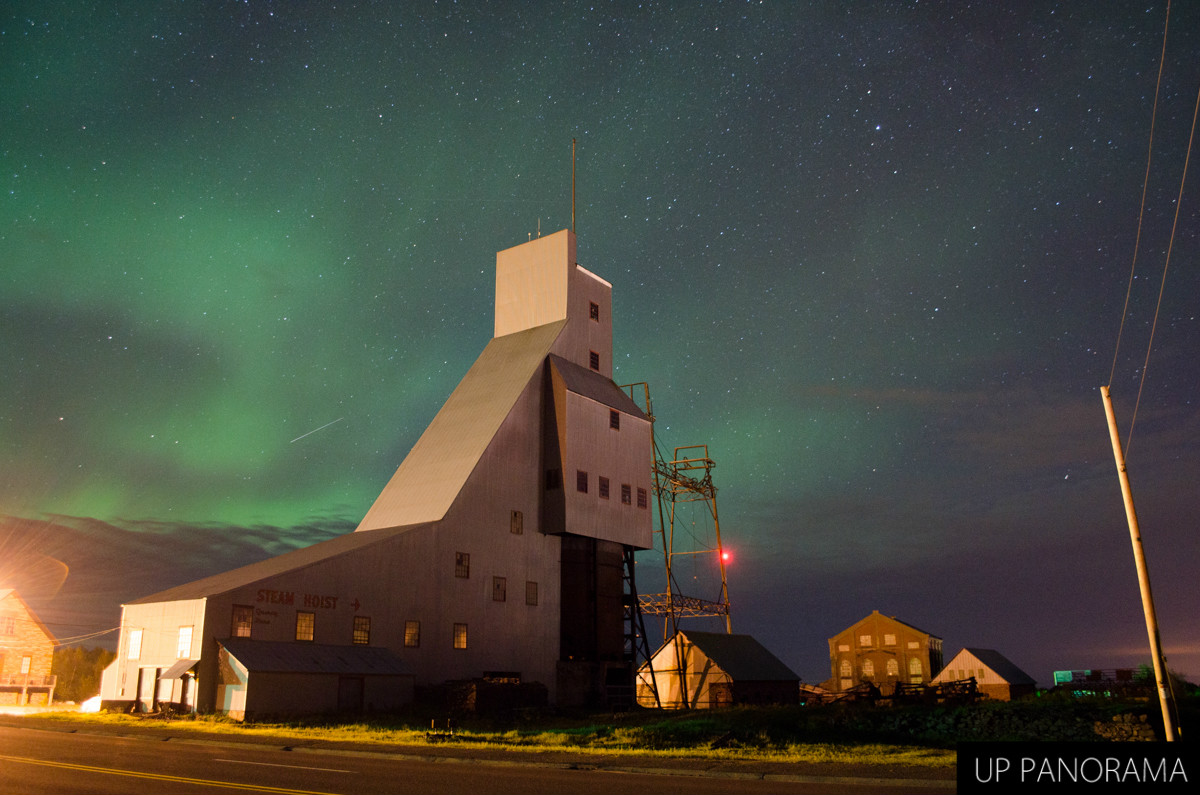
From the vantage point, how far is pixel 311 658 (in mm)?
33219

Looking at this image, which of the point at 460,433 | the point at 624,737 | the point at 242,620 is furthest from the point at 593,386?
the point at 624,737

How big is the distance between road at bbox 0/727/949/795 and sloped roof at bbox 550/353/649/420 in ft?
89.6

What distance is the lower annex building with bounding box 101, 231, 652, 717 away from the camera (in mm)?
32938

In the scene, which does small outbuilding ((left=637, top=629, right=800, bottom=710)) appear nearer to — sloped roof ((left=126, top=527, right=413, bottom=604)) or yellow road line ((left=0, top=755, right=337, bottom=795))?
sloped roof ((left=126, top=527, right=413, bottom=604))

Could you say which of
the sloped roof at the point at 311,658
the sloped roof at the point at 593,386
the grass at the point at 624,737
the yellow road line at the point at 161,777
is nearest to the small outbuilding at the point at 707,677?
the sloped roof at the point at 593,386

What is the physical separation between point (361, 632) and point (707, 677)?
27105 millimetres

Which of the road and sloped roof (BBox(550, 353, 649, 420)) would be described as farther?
sloped roof (BBox(550, 353, 649, 420))

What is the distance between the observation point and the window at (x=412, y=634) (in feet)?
122

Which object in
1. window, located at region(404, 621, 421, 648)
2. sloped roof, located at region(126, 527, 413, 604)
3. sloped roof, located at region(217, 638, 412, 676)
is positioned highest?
sloped roof, located at region(126, 527, 413, 604)

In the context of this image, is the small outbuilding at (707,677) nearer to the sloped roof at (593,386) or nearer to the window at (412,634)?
the sloped roof at (593,386)

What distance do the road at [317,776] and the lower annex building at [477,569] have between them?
12497 mm

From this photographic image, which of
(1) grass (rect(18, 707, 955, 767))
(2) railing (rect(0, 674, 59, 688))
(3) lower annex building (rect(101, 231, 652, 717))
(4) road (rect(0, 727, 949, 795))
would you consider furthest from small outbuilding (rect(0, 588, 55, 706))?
(4) road (rect(0, 727, 949, 795))

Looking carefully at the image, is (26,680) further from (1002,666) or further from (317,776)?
(1002,666)

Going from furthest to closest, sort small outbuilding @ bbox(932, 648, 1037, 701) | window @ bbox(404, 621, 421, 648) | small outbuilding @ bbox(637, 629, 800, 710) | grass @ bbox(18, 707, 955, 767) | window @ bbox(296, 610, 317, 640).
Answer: small outbuilding @ bbox(932, 648, 1037, 701) < small outbuilding @ bbox(637, 629, 800, 710) < window @ bbox(404, 621, 421, 648) < window @ bbox(296, 610, 317, 640) < grass @ bbox(18, 707, 955, 767)
